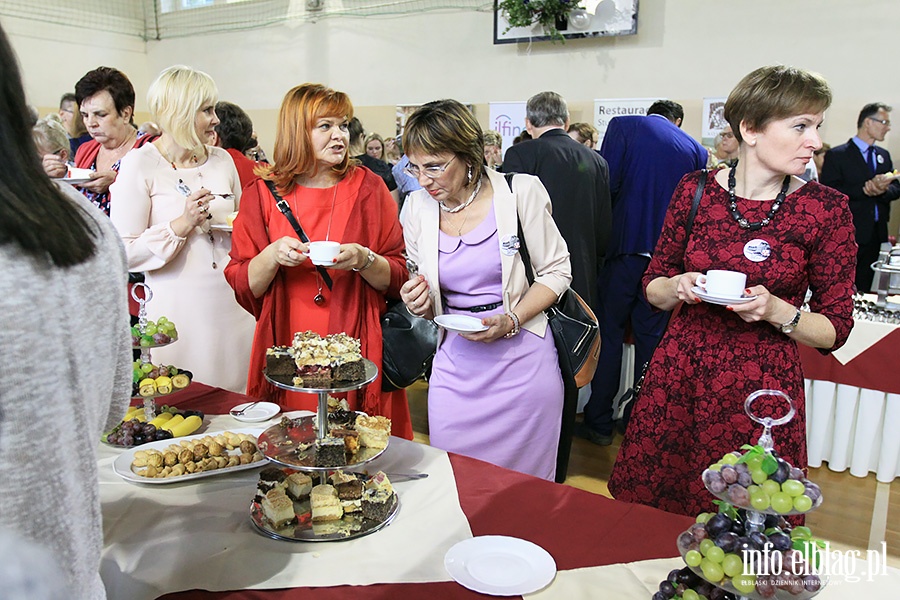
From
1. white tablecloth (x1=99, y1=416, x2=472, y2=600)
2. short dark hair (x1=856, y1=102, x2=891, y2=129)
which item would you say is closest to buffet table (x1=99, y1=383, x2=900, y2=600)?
white tablecloth (x1=99, y1=416, x2=472, y2=600)

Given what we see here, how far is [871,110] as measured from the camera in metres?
5.84

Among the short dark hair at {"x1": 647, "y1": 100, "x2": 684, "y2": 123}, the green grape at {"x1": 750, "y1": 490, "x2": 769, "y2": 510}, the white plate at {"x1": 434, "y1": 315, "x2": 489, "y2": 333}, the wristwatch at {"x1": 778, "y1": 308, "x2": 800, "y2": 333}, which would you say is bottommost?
the green grape at {"x1": 750, "y1": 490, "x2": 769, "y2": 510}

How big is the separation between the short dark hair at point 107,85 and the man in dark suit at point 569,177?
1981mm

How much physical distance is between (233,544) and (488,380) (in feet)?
3.19

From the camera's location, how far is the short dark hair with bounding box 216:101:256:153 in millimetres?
4043

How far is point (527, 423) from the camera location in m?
2.21

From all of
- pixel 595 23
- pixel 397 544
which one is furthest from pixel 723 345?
pixel 595 23

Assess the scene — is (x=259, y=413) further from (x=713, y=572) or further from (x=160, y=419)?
(x=713, y=572)

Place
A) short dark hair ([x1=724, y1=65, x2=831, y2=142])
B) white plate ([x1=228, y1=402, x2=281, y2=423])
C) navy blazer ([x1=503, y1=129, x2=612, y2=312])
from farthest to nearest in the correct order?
navy blazer ([x1=503, y1=129, x2=612, y2=312]) < white plate ([x1=228, y1=402, x2=281, y2=423]) < short dark hair ([x1=724, y1=65, x2=831, y2=142])

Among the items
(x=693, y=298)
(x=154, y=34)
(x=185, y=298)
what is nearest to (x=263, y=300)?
(x=185, y=298)

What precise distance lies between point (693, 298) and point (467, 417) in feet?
2.53

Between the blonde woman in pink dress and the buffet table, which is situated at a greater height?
the blonde woman in pink dress

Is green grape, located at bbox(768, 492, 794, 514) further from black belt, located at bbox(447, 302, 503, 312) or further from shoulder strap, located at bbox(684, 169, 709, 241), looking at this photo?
black belt, located at bbox(447, 302, 503, 312)

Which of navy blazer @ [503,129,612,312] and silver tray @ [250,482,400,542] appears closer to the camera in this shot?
silver tray @ [250,482,400,542]
